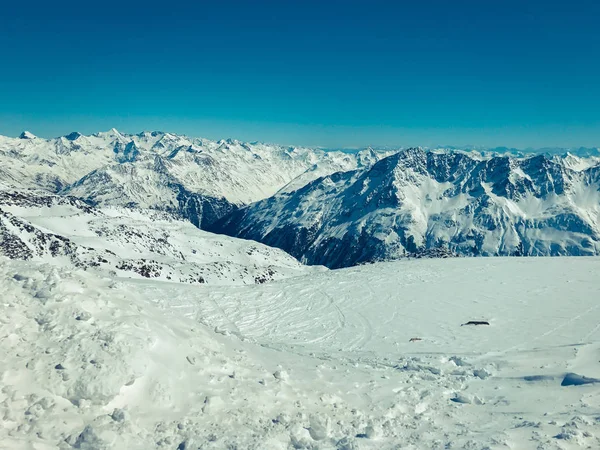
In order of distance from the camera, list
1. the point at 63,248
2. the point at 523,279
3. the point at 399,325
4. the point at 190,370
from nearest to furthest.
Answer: the point at 190,370, the point at 399,325, the point at 523,279, the point at 63,248

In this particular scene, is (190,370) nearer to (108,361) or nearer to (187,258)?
(108,361)

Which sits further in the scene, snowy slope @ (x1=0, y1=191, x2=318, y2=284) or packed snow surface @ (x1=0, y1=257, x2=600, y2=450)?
snowy slope @ (x1=0, y1=191, x2=318, y2=284)

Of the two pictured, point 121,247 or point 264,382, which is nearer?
point 264,382

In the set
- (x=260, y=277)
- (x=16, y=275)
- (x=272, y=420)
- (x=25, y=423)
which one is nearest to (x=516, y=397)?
(x=272, y=420)

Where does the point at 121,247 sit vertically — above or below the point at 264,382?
below

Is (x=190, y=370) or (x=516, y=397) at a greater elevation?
(x=190, y=370)
